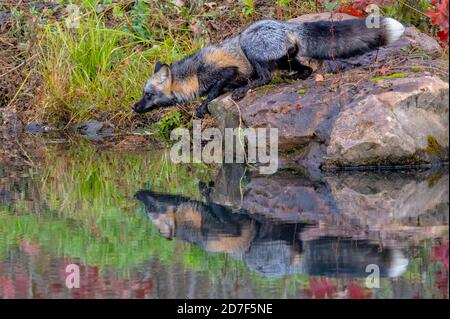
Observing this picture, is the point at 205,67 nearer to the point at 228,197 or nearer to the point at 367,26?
the point at 367,26

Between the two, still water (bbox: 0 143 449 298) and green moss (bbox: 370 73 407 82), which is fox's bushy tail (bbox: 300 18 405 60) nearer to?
green moss (bbox: 370 73 407 82)

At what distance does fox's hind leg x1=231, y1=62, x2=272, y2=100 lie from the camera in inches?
391

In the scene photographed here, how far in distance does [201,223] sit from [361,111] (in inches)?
98.5

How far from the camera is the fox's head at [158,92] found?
10.7 m

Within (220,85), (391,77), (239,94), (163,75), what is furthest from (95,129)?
(391,77)

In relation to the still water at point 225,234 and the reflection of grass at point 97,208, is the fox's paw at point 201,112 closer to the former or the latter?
the reflection of grass at point 97,208

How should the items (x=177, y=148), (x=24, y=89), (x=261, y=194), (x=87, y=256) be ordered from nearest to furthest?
1. (x=87, y=256)
2. (x=261, y=194)
3. (x=177, y=148)
4. (x=24, y=89)

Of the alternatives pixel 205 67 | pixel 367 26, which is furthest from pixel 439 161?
pixel 205 67

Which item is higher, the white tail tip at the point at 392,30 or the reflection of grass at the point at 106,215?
the white tail tip at the point at 392,30

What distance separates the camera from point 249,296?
5102 mm

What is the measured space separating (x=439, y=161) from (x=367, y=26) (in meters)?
1.79

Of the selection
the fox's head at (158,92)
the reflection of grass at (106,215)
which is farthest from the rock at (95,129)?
the fox's head at (158,92)

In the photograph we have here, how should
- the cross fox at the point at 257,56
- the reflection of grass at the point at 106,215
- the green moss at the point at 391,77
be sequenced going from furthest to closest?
1. the cross fox at the point at 257,56
2. the green moss at the point at 391,77
3. the reflection of grass at the point at 106,215

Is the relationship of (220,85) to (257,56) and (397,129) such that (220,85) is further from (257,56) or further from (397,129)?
(397,129)
